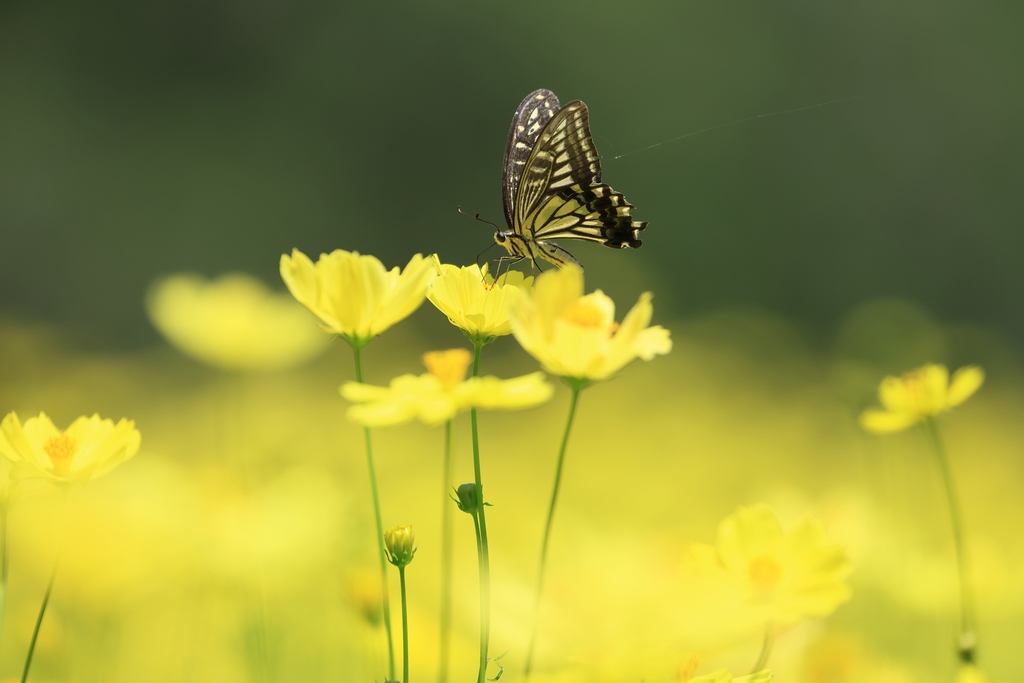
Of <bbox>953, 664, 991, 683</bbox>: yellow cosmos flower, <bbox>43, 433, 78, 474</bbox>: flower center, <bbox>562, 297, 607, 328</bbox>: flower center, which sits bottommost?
<bbox>953, 664, 991, 683</bbox>: yellow cosmos flower

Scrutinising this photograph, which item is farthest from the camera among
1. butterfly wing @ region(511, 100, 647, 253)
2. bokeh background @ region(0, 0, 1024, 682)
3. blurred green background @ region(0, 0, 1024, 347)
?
blurred green background @ region(0, 0, 1024, 347)

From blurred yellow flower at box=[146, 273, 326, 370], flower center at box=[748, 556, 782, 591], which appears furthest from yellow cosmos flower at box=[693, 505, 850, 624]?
blurred yellow flower at box=[146, 273, 326, 370]

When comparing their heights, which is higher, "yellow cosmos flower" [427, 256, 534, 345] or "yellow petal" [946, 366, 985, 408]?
"yellow petal" [946, 366, 985, 408]

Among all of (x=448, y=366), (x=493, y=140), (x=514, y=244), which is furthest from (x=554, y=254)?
(x=493, y=140)

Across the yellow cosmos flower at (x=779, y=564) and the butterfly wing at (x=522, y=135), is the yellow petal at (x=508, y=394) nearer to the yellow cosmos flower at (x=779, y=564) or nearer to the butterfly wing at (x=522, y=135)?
the yellow cosmos flower at (x=779, y=564)

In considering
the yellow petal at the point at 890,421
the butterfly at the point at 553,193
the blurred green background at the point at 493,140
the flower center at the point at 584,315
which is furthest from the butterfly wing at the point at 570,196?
the blurred green background at the point at 493,140

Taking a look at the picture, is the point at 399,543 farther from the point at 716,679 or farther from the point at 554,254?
the point at 554,254

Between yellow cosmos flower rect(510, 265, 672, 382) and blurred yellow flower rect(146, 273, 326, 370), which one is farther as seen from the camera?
blurred yellow flower rect(146, 273, 326, 370)

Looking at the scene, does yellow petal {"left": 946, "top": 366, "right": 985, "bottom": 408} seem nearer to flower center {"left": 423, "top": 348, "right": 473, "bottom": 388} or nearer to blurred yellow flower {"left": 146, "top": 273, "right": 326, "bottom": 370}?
flower center {"left": 423, "top": 348, "right": 473, "bottom": 388}
